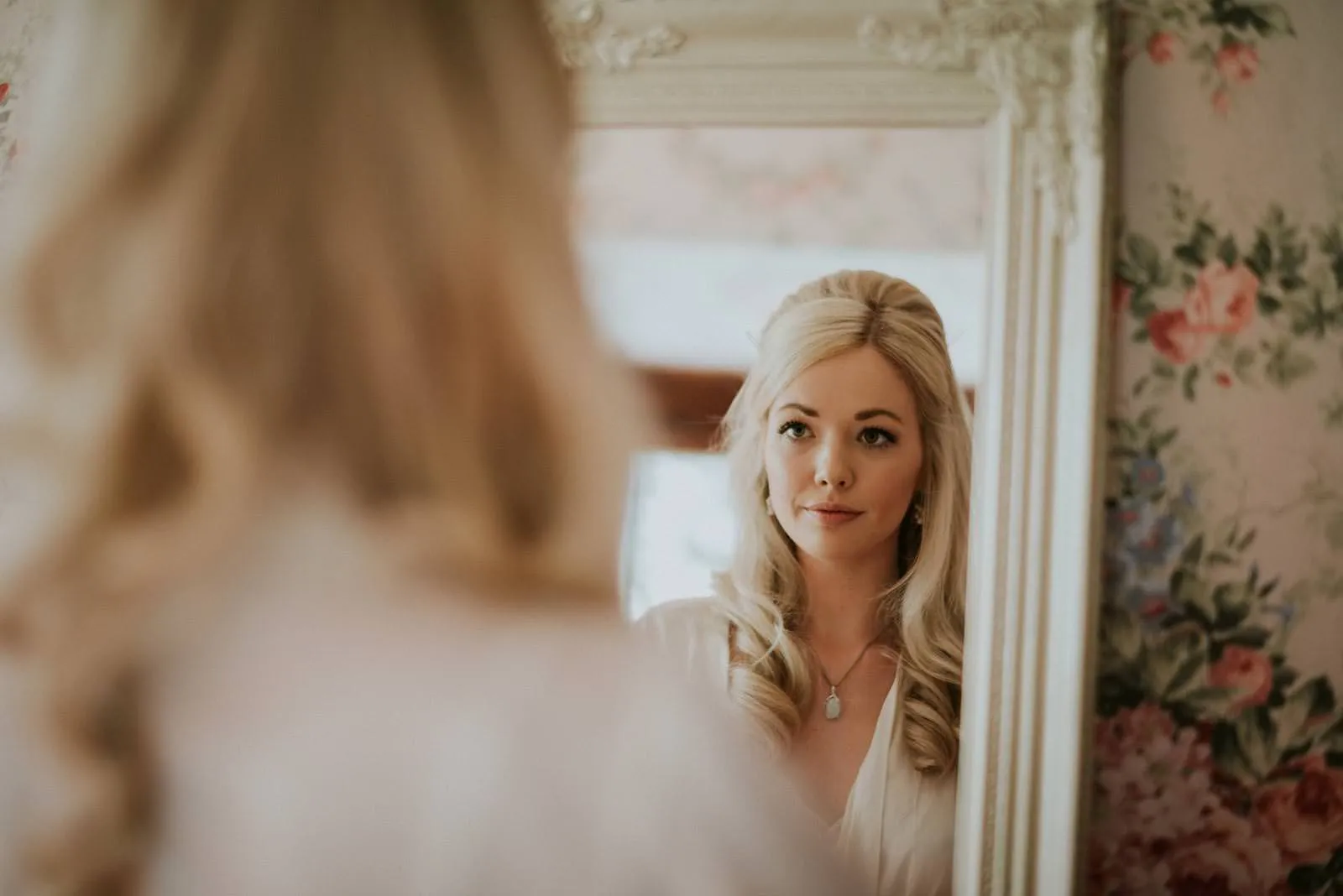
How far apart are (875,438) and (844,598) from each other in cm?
14

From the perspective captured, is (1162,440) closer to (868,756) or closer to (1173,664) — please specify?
(1173,664)

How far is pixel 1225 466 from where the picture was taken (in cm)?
82

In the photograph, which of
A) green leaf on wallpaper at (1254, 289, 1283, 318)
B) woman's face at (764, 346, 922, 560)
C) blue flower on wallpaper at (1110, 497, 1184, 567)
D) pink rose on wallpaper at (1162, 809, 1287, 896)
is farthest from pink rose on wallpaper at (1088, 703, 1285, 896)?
green leaf on wallpaper at (1254, 289, 1283, 318)

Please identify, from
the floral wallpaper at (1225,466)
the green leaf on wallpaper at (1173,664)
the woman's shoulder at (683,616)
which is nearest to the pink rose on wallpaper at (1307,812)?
the floral wallpaper at (1225,466)

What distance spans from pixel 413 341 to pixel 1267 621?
72cm

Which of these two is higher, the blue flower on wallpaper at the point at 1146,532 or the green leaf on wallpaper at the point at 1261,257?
the green leaf on wallpaper at the point at 1261,257

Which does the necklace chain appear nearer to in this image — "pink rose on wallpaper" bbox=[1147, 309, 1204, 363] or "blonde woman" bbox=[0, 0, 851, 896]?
"blonde woman" bbox=[0, 0, 851, 896]

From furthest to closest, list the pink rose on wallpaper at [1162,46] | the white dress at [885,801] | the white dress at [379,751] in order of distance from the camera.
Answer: the pink rose on wallpaper at [1162,46], the white dress at [885,801], the white dress at [379,751]

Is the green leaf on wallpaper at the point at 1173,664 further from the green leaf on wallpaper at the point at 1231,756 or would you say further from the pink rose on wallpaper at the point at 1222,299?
the pink rose on wallpaper at the point at 1222,299

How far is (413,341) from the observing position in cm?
54

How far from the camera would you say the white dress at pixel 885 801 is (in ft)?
2.50

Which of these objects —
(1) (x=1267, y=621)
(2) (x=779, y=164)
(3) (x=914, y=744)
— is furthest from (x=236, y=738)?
(1) (x=1267, y=621)

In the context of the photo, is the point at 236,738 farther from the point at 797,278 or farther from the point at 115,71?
the point at 797,278

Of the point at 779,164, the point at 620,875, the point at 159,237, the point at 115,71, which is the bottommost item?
the point at 620,875
